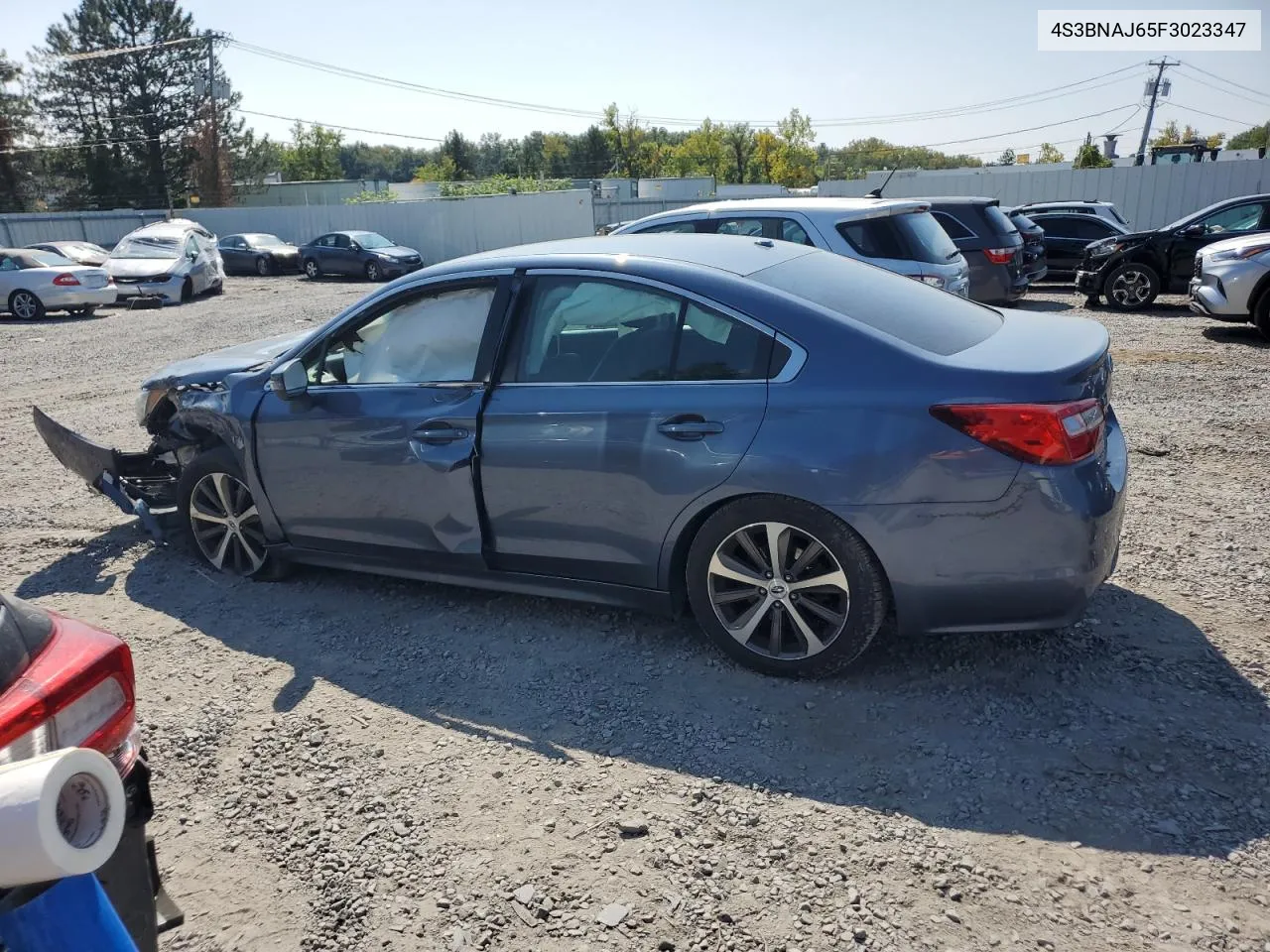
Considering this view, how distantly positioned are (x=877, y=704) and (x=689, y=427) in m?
1.27

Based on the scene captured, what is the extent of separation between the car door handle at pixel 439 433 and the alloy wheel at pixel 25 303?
59.5ft

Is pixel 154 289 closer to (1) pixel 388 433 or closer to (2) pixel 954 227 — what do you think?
(2) pixel 954 227

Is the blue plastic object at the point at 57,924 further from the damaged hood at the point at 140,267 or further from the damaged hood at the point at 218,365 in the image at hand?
the damaged hood at the point at 140,267

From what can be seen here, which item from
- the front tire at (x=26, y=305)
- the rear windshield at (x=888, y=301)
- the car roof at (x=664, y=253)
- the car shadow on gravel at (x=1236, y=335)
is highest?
the car roof at (x=664, y=253)

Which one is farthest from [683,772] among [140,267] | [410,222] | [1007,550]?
[410,222]

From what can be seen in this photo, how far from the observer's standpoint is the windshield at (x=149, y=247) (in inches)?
846

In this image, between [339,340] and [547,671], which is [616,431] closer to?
[547,671]

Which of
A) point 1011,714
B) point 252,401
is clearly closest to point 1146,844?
point 1011,714

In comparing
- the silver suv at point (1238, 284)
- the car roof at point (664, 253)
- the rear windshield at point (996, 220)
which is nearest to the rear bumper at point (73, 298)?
the rear windshield at point (996, 220)

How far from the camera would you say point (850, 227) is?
8.05 m

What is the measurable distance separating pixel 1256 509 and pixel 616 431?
3943mm

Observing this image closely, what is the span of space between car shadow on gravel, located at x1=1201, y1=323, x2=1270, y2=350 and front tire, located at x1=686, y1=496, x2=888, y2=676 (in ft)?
32.0

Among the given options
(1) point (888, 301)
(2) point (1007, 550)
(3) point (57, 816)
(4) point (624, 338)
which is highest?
(1) point (888, 301)

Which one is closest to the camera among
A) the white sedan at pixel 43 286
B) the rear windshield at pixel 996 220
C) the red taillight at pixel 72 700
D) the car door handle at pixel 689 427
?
the red taillight at pixel 72 700
